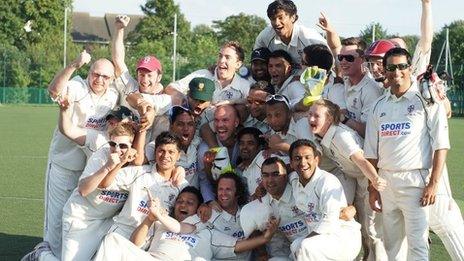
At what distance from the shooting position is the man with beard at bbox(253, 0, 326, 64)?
28.4ft

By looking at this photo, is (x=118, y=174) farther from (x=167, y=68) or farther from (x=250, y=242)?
(x=167, y=68)

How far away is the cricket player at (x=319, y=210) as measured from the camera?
7.17m

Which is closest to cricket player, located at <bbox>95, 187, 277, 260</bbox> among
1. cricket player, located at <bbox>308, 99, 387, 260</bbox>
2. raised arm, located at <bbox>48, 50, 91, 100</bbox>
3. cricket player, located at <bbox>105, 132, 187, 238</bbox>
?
cricket player, located at <bbox>105, 132, 187, 238</bbox>

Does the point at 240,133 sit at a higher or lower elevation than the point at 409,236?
higher

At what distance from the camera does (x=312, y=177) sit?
24.0 ft

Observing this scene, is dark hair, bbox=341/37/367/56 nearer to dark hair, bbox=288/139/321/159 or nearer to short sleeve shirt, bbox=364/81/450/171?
short sleeve shirt, bbox=364/81/450/171

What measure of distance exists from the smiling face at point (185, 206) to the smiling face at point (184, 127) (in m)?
0.60

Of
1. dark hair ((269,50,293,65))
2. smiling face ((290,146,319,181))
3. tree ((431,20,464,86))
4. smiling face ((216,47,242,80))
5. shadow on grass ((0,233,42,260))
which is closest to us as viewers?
smiling face ((290,146,319,181))

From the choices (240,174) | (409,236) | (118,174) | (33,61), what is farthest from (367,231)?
(33,61)

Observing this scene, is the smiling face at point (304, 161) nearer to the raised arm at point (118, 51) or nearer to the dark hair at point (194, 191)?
the dark hair at point (194, 191)

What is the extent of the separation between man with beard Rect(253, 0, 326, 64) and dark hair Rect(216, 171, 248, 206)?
161 cm

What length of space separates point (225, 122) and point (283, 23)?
131 cm

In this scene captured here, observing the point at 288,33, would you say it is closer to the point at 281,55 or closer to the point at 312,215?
the point at 281,55

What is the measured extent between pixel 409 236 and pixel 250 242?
1470 mm
